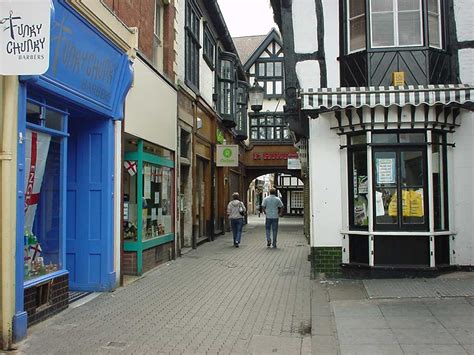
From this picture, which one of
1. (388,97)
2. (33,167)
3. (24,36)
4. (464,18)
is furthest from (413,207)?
(24,36)

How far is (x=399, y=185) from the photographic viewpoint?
28.1ft

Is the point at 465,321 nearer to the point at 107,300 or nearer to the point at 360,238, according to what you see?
the point at 360,238

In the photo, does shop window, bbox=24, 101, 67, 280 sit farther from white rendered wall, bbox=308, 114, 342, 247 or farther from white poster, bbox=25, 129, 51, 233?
white rendered wall, bbox=308, 114, 342, 247

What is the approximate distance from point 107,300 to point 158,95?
15.8 ft

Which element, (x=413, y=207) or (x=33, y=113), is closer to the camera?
(x=33, y=113)

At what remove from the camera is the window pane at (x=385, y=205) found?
28.2 feet

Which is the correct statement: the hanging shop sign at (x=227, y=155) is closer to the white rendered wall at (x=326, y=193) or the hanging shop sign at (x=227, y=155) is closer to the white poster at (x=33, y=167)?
the white rendered wall at (x=326, y=193)

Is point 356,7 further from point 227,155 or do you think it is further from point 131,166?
point 227,155

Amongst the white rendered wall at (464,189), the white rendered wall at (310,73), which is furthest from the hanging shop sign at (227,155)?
the white rendered wall at (464,189)

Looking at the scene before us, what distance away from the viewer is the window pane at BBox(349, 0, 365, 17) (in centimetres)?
909

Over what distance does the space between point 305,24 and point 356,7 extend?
98cm

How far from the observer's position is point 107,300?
744 centimetres

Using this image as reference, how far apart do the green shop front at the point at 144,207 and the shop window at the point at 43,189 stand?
2504 mm

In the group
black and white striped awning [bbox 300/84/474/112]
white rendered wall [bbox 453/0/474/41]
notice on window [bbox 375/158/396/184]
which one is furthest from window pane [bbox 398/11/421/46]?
notice on window [bbox 375/158/396/184]
